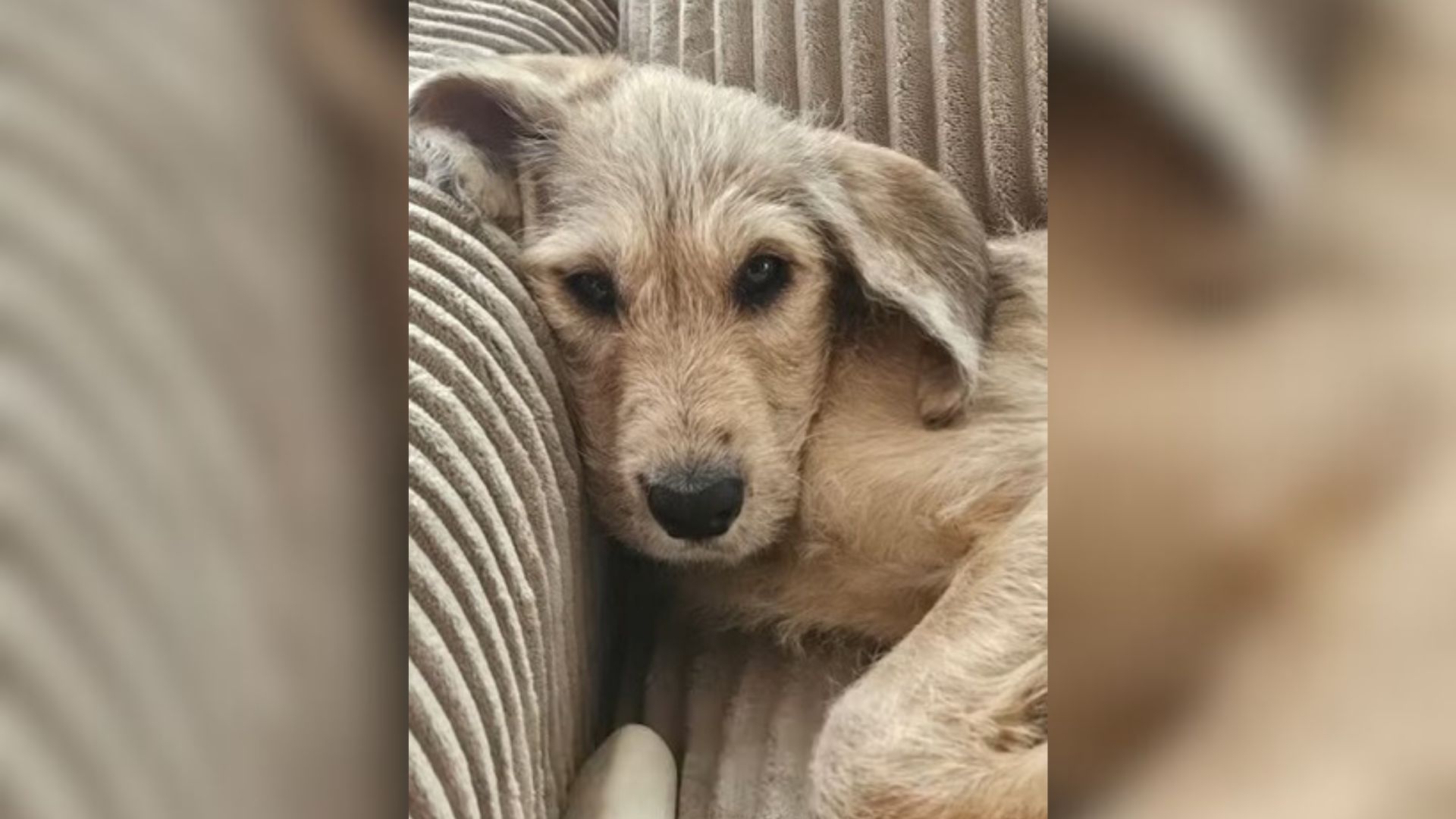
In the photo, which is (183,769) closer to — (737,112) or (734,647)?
(734,647)

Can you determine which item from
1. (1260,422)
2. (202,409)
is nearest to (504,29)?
(202,409)

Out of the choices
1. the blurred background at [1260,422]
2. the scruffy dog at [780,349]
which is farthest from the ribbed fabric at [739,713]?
the blurred background at [1260,422]

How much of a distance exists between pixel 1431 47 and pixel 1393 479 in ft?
0.90

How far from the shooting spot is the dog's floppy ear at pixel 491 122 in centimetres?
77

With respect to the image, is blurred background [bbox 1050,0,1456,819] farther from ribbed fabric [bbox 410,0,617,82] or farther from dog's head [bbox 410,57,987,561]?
ribbed fabric [bbox 410,0,617,82]

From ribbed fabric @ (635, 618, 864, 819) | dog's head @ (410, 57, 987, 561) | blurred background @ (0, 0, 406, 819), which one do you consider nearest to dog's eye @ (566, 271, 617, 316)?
dog's head @ (410, 57, 987, 561)

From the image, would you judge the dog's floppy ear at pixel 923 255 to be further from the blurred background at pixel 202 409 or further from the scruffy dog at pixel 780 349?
the blurred background at pixel 202 409

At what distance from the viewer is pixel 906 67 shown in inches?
31.6

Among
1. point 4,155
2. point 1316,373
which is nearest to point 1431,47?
point 1316,373

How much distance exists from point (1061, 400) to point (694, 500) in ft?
0.81

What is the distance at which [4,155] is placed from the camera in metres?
0.73

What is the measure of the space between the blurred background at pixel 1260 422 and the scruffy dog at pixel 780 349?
0.15ft

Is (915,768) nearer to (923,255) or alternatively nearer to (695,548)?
(695,548)

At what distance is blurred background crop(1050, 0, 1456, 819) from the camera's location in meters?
0.75
